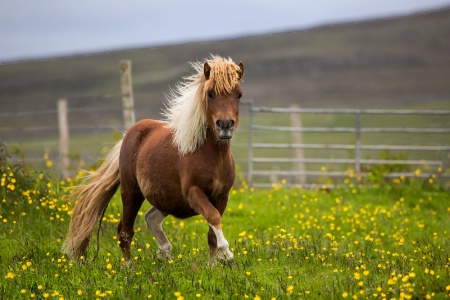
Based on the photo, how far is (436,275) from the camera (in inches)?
235

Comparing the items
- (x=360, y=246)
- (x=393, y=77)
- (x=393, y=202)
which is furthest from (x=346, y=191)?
(x=393, y=77)

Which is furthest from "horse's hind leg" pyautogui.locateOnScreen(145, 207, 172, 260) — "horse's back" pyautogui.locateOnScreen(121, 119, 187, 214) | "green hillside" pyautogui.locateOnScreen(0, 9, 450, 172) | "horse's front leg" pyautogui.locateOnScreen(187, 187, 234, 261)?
"green hillside" pyautogui.locateOnScreen(0, 9, 450, 172)

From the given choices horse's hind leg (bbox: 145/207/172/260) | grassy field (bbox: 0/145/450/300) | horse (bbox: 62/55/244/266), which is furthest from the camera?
horse's hind leg (bbox: 145/207/172/260)

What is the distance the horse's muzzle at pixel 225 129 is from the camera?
6.63 m

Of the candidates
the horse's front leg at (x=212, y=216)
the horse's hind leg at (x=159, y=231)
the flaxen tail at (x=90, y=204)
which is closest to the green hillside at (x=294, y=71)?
the flaxen tail at (x=90, y=204)

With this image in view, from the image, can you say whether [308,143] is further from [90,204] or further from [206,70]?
[206,70]

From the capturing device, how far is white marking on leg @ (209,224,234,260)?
6.61 metres

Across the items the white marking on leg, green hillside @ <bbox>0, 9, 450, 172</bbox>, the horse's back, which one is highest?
green hillside @ <bbox>0, 9, 450, 172</bbox>

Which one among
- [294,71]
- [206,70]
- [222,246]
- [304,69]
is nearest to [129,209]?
[222,246]

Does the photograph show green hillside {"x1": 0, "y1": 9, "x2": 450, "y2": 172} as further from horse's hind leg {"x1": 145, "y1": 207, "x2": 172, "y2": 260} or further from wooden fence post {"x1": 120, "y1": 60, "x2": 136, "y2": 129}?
horse's hind leg {"x1": 145, "y1": 207, "x2": 172, "y2": 260}

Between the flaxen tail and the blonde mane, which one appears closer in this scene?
the blonde mane

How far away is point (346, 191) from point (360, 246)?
14.2 ft

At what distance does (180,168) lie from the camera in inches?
286

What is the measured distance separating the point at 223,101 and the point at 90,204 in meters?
2.42
